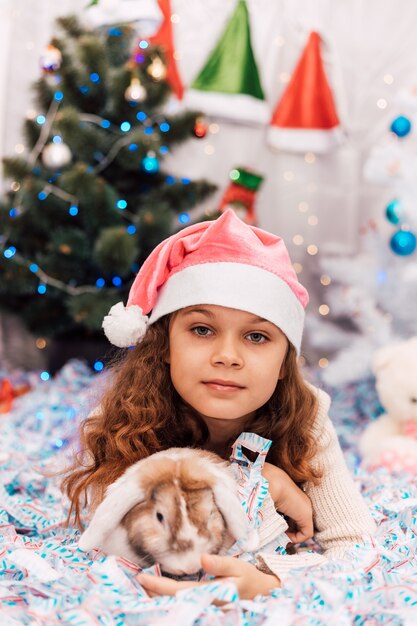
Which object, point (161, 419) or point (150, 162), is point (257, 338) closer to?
point (161, 419)

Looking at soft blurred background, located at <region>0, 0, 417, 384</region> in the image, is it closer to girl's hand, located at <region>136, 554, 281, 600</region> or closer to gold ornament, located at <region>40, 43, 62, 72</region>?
gold ornament, located at <region>40, 43, 62, 72</region>

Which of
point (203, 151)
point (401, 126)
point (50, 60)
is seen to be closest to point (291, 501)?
point (401, 126)

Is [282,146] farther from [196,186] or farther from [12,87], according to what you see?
[12,87]

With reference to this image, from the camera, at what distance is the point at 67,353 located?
2.54 metres

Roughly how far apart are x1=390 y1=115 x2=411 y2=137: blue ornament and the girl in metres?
1.12

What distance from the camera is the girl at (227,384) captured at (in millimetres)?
1052

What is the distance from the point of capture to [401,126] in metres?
2.10

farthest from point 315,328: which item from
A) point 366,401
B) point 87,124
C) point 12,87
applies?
point 12,87

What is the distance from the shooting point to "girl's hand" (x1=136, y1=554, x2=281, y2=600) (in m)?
0.86

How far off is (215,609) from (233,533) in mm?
99

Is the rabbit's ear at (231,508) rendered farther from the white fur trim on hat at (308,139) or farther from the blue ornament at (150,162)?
the white fur trim on hat at (308,139)

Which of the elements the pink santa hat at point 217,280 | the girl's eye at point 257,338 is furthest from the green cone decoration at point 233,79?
the girl's eye at point 257,338

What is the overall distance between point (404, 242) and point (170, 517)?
1455mm

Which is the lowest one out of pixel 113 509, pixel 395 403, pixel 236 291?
pixel 395 403
